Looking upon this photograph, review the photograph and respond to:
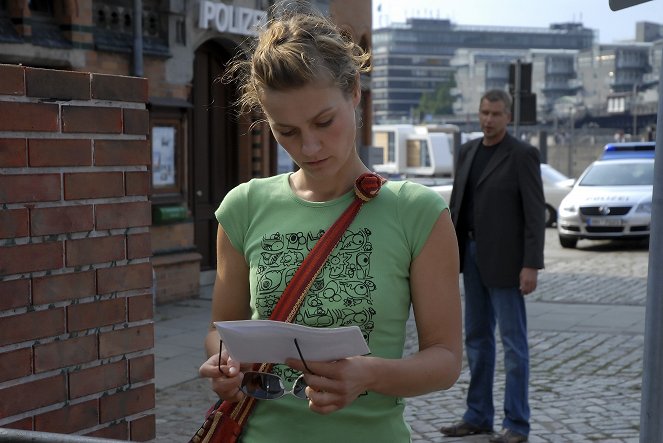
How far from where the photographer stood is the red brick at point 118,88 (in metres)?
2.94

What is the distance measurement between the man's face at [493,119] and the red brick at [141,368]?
3737 mm

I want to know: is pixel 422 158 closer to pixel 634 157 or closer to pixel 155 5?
pixel 634 157

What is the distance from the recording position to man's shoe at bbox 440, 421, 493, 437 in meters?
6.52

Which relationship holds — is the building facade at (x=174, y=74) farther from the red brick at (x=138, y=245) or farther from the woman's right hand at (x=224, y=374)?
the woman's right hand at (x=224, y=374)

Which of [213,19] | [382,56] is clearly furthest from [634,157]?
[382,56]

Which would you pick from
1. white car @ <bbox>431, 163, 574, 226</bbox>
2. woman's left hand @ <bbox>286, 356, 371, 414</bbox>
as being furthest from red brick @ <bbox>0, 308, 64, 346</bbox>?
white car @ <bbox>431, 163, 574, 226</bbox>

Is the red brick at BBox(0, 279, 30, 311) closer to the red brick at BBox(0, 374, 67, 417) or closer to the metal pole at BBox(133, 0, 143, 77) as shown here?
the red brick at BBox(0, 374, 67, 417)

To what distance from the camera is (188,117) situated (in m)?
13.1

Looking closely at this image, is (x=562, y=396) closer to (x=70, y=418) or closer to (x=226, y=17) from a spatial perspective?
(x=70, y=418)

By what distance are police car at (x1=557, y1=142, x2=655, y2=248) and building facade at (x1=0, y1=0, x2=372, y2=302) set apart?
741cm

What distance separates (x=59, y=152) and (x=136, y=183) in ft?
0.98

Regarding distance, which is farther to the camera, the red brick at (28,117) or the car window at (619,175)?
the car window at (619,175)

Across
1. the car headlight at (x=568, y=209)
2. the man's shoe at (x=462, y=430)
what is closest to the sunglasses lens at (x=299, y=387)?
the man's shoe at (x=462, y=430)

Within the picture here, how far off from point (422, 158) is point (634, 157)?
19.0 meters
